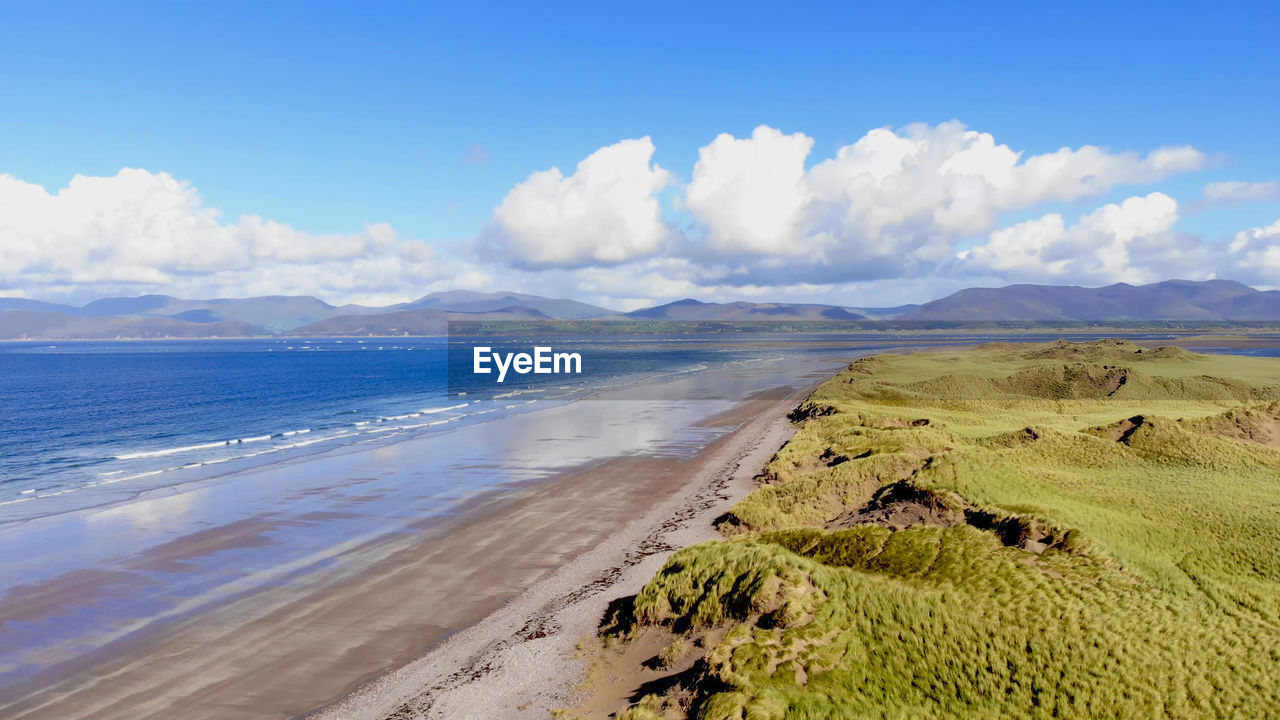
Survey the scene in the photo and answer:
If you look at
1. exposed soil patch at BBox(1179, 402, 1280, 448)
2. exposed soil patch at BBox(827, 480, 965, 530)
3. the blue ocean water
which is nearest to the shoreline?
exposed soil patch at BBox(827, 480, 965, 530)

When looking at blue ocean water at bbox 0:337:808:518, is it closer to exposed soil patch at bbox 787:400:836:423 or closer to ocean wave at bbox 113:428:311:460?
ocean wave at bbox 113:428:311:460

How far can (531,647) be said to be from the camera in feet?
47.6

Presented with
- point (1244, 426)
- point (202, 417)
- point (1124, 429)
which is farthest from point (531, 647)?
point (202, 417)

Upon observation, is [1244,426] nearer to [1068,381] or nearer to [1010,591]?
[1010,591]

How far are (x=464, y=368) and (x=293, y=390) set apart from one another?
51087 millimetres

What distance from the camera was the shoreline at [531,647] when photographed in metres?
12.4

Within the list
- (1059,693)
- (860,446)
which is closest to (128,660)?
(1059,693)

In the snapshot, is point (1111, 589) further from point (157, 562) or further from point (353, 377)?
point (353, 377)

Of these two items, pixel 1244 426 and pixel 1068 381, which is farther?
pixel 1068 381

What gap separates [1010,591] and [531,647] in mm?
9042

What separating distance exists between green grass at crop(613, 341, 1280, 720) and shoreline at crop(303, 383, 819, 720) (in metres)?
1.70

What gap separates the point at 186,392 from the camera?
88.2 metres

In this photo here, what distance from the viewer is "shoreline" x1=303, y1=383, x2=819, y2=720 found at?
40.7 feet

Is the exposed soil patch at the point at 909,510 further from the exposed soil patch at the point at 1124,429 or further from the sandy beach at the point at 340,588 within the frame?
the exposed soil patch at the point at 1124,429
